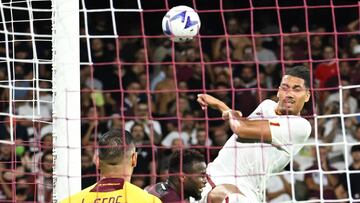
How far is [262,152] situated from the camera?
23.6 ft

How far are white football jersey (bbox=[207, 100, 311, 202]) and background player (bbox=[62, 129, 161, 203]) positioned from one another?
1.39 meters

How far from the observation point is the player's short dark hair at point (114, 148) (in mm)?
5898

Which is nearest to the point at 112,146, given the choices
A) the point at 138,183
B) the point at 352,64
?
the point at 138,183

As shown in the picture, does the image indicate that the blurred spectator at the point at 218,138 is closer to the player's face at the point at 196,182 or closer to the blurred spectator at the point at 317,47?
the blurred spectator at the point at 317,47

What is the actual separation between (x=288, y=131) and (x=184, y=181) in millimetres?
982

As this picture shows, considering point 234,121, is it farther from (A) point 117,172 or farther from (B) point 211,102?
(A) point 117,172

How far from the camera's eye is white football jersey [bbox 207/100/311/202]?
7.14 m

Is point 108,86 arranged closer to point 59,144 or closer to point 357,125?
point 357,125

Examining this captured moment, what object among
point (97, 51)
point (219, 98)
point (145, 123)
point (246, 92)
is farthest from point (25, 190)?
point (246, 92)

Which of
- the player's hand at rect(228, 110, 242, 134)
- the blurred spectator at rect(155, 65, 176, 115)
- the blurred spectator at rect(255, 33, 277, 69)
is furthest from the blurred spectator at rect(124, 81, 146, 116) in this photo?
the player's hand at rect(228, 110, 242, 134)

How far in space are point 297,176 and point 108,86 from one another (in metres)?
2.47

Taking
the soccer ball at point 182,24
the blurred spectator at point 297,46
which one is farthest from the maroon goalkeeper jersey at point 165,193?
the blurred spectator at point 297,46

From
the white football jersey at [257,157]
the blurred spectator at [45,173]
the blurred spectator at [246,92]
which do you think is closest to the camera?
the white football jersey at [257,157]

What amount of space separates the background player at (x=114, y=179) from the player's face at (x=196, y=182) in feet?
5.31
